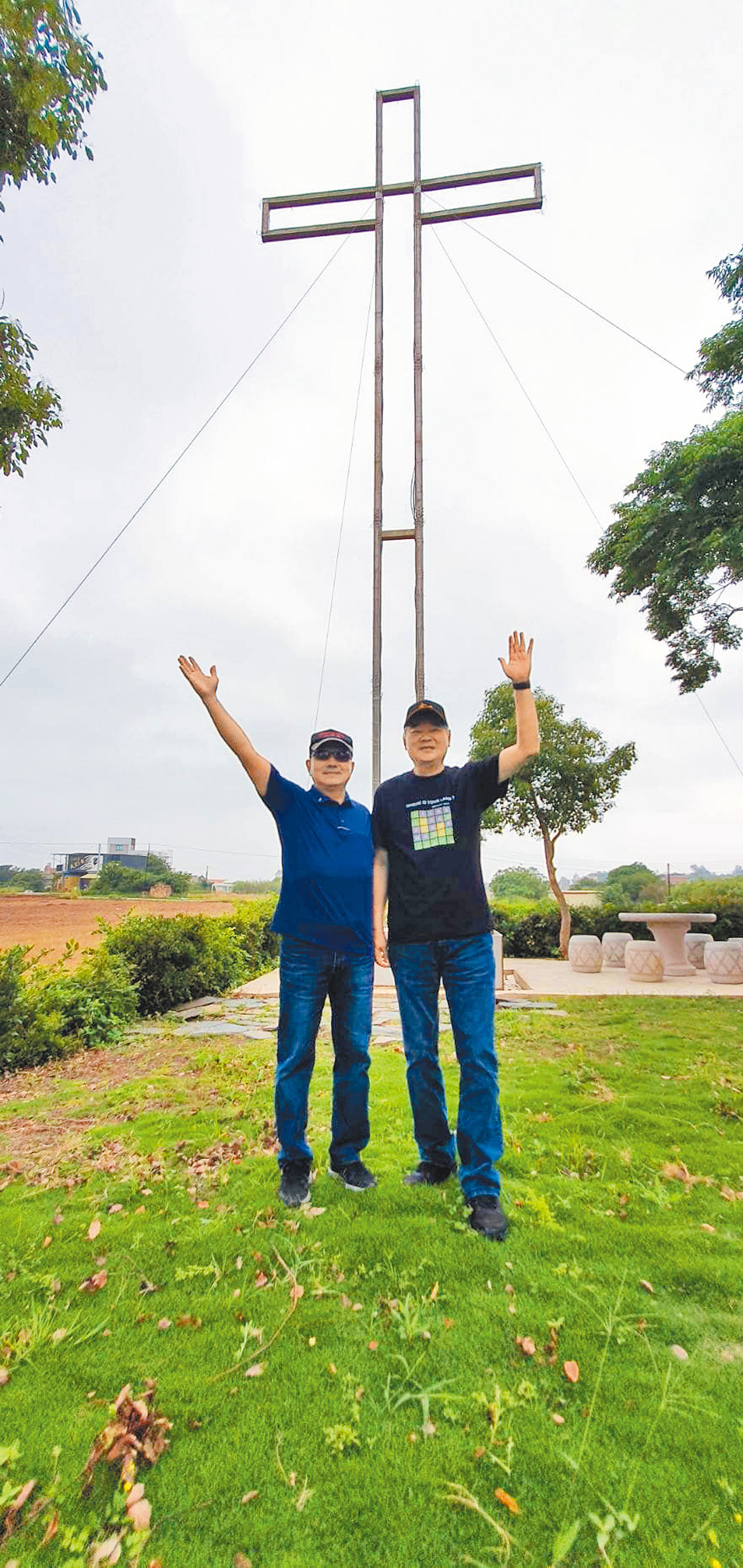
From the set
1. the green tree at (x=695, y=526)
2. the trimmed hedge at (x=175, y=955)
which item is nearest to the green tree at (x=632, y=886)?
the green tree at (x=695, y=526)

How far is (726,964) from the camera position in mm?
10438

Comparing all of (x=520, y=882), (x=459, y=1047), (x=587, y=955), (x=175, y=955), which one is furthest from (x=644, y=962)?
(x=520, y=882)

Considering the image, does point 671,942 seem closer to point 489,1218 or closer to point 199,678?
point 489,1218

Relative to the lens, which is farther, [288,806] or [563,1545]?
[288,806]

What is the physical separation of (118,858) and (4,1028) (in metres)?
26.4

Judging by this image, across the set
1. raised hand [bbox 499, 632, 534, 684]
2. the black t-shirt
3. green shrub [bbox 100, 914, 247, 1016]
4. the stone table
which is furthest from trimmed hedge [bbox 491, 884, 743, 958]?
raised hand [bbox 499, 632, 534, 684]

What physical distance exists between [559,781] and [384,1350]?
14.5m

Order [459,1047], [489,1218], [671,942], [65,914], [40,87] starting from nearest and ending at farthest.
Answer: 1. [489,1218]
2. [459,1047]
3. [40,87]
4. [671,942]
5. [65,914]

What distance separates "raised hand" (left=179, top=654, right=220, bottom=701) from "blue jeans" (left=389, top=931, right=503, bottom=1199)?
4.52 ft

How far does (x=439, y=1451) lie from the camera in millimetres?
1616

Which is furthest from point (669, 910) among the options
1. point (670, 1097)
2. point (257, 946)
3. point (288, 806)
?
point (288, 806)

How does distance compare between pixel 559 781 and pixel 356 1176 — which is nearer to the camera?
pixel 356 1176

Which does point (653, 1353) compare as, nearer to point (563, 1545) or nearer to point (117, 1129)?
point (563, 1545)

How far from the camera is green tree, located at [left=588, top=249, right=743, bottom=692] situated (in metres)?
8.43
